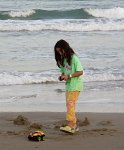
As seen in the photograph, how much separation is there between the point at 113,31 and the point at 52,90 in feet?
40.4

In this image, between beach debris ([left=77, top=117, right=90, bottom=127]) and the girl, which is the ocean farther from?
the girl

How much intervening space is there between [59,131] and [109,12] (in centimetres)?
2411

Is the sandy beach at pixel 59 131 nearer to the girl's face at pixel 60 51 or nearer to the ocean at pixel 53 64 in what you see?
the ocean at pixel 53 64

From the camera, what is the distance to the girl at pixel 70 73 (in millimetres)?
6797

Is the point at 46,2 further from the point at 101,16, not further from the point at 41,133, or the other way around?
the point at 41,133

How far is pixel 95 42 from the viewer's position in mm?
17844

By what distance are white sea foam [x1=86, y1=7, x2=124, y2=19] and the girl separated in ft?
76.6

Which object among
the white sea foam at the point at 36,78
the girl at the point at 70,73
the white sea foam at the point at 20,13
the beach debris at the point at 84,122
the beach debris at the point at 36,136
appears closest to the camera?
the beach debris at the point at 36,136

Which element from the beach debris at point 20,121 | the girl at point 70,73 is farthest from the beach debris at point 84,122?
the beach debris at point 20,121

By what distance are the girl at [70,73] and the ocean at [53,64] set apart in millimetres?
1954

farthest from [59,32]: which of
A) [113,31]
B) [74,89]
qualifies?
[74,89]

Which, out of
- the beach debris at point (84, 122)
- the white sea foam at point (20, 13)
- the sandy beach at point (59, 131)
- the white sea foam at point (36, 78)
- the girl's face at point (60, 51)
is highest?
the white sea foam at point (20, 13)

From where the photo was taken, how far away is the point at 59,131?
281 inches

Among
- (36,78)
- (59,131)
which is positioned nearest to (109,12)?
(36,78)
